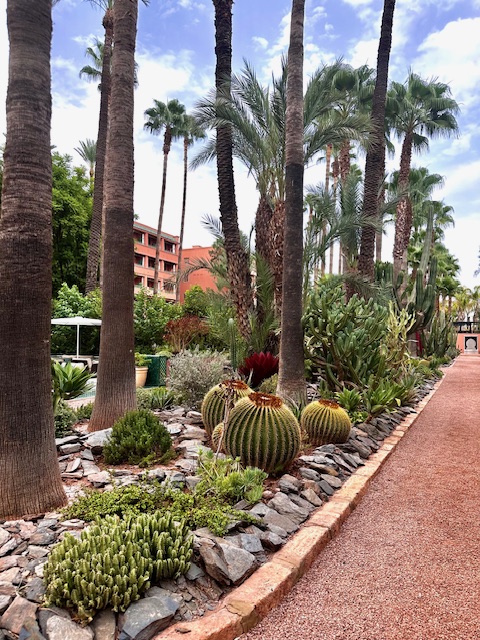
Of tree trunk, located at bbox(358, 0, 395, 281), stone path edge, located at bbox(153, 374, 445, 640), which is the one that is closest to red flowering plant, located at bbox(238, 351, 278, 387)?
stone path edge, located at bbox(153, 374, 445, 640)

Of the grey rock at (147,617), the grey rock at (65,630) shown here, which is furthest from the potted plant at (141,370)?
the grey rock at (65,630)

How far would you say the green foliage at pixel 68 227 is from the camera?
2466 centimetres

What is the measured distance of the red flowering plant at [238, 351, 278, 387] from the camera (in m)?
7.72

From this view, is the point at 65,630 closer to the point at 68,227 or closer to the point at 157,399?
the point at 157,399

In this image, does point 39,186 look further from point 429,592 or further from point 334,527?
point 429,592

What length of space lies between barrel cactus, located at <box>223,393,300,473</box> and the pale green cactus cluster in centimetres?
147

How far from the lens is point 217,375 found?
7434 mm

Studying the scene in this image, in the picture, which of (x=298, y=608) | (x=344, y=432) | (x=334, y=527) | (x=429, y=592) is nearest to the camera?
(x=298, y=608)

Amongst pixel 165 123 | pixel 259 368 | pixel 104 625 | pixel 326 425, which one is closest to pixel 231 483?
pixel 104 625

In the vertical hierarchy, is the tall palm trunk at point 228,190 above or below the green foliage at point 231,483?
above

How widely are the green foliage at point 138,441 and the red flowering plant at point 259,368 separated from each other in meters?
3.14

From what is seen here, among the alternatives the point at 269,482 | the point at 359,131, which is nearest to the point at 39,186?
the point at 269,482

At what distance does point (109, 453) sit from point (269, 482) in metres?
1.47

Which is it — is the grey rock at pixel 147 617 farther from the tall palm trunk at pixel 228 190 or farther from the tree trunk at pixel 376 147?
the tree trunk at pixel 376 147
